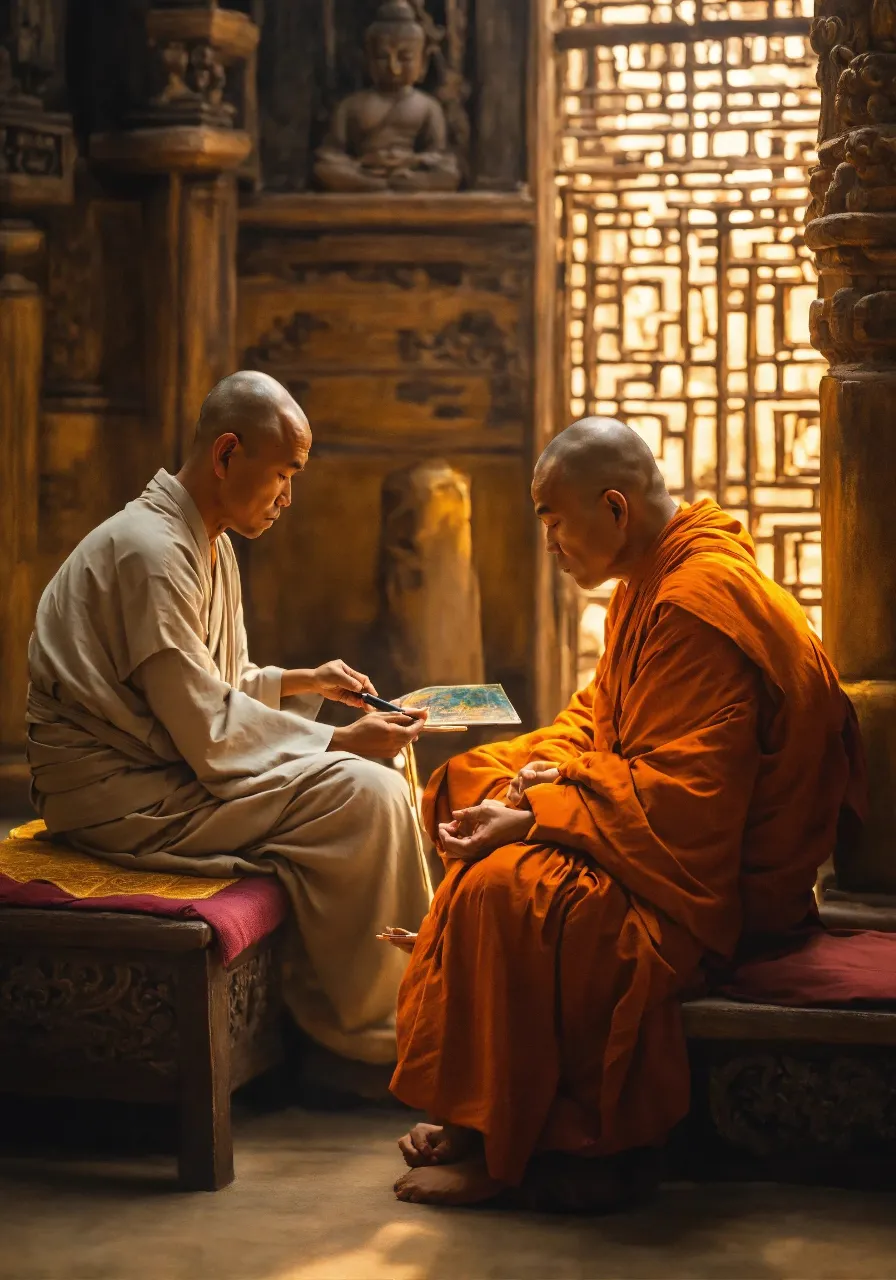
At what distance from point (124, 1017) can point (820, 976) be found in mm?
1609

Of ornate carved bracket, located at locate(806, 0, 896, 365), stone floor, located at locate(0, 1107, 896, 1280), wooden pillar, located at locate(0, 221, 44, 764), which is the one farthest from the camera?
wooden pillar, located at locate(0, 221, 44, 764)

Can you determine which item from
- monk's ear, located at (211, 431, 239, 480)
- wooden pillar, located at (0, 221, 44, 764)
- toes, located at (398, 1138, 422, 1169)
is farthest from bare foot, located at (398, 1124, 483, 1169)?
wooden pillar, located at (0, 221, 44, 764)

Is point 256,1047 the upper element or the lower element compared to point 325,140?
lower

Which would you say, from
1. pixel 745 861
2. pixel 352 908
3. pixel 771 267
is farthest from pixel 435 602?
pixel 745 861

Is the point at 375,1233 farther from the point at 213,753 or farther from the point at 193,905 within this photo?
the point at 213,753

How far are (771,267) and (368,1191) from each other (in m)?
4.27

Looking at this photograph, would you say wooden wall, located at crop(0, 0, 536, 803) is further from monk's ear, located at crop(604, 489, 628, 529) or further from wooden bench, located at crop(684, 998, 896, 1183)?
wooden bench, located at crop(684, 998, 896, 1183)

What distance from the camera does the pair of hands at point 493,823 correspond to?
13.2 feet

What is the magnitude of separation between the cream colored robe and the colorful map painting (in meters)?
0.23

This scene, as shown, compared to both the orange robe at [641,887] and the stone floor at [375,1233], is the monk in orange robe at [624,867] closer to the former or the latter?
the orange robe at [641,887]

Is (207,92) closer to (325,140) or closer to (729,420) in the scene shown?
(325,140)

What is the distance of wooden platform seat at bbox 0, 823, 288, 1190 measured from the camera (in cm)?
403

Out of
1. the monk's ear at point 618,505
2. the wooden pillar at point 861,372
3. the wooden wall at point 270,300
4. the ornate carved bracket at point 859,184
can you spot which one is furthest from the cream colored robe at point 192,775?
the wooden wall at point 270,300

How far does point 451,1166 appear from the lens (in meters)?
3.96
